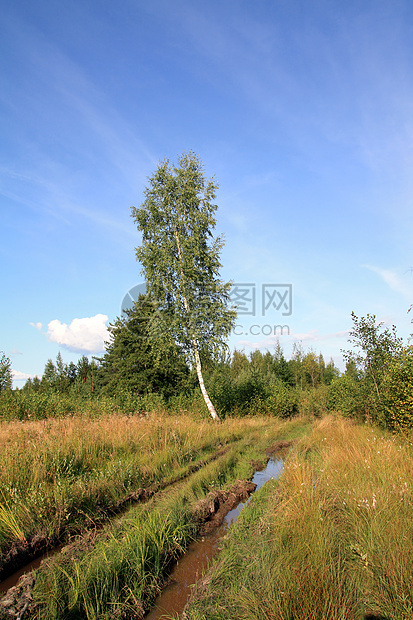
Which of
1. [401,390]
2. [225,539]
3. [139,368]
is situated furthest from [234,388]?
[225,539]

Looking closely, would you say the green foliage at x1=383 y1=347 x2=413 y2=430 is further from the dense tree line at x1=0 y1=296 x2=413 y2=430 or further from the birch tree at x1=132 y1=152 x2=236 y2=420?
the birch tree at x1=132 y1=152 x2=236 y2=420

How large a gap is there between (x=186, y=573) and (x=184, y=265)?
14.5 m

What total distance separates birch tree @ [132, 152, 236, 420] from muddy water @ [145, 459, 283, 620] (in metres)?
11.8

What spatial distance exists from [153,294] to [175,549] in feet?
47.3

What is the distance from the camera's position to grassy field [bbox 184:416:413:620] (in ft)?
9.88

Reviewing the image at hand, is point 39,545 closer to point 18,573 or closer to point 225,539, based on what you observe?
point 18,573

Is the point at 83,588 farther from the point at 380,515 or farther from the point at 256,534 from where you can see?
the point at 380,515

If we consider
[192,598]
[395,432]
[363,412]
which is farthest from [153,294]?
[192,598]

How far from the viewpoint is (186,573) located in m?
4.21

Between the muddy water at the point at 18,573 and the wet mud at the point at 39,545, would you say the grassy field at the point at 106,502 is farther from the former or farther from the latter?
the muddy water at the point at 18,573

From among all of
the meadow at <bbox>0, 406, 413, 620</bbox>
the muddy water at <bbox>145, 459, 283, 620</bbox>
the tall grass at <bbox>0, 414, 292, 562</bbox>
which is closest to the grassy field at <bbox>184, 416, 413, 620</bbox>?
the meadow at <bbox>0, 406, 413, 620</bbox>

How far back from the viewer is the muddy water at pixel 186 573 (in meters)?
3.54

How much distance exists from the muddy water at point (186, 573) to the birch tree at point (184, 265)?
11.8m

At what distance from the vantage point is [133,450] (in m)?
9.54
